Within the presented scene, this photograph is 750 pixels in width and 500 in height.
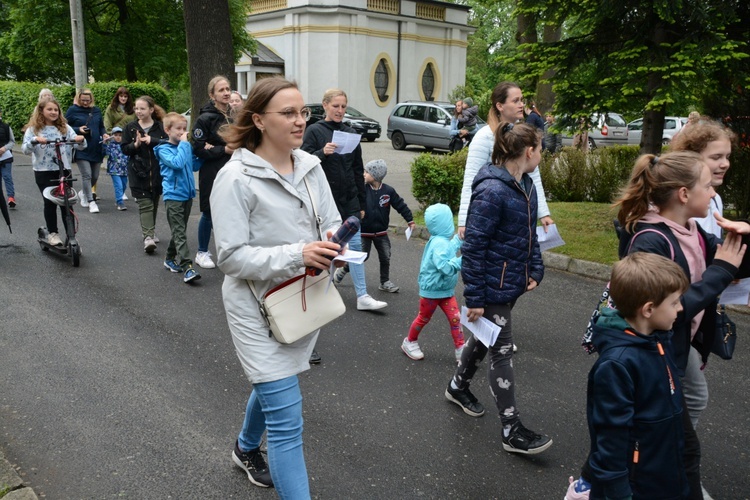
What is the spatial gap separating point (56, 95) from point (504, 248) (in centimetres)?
2133

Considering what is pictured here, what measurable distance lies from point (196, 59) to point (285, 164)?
10.8 m

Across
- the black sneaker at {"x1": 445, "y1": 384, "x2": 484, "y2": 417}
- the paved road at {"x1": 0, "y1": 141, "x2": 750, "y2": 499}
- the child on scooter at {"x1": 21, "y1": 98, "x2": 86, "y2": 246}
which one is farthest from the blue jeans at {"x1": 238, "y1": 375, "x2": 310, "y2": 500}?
the child on scooter at {"x1": 21, "y1": 98, "x2": 86, "y2": 246}

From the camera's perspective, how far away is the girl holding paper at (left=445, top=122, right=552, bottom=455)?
161 inches

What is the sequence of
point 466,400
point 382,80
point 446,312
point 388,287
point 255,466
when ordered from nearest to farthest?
point 255,466
point 466,400
point 446,312
point 388,287
point 382,80

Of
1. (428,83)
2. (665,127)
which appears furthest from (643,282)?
(428,83)

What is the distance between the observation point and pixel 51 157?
9.26m

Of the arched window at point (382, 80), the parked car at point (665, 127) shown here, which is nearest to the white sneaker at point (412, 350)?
the parked car at point (665, 127)

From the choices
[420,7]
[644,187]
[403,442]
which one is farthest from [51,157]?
[420,7]

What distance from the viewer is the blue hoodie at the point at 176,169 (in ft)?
26.5

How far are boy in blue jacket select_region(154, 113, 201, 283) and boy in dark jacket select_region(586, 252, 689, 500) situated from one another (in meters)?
5.90

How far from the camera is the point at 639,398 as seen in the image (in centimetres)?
275

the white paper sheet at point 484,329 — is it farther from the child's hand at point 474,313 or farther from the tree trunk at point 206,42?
the tree trunk at point 206,42

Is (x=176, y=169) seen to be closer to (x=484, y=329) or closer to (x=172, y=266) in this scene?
(x=172, y=266)

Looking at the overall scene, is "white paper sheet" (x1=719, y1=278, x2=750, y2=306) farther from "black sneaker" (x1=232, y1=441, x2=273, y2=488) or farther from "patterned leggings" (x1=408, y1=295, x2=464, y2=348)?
"black sneaker" (x1=232, y1=441, x2=273, y2=488)
